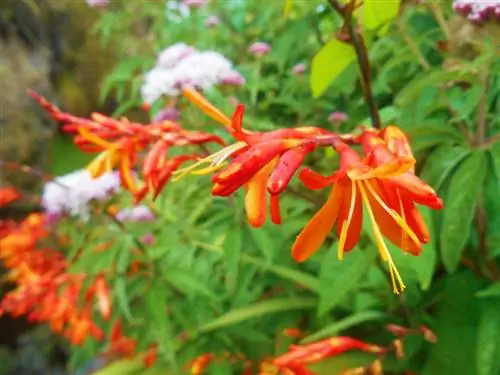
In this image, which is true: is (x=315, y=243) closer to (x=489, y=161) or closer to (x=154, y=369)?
(x=489, y=161)

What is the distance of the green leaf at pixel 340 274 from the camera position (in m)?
0.64

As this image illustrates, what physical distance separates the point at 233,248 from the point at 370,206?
42 centimetres

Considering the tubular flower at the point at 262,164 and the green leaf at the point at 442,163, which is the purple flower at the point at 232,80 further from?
the tubular flower at the point at 262,164

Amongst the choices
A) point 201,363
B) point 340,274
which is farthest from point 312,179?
point 201,363

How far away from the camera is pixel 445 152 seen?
2.18ft

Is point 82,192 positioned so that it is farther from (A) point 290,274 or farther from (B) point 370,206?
(B) point 370,206

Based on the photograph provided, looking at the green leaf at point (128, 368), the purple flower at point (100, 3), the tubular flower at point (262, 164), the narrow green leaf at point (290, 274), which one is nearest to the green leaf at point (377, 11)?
the tubular flower at point (262, 164)

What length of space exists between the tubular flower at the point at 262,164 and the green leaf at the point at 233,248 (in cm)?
34

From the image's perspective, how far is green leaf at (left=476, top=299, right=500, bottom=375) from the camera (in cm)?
63

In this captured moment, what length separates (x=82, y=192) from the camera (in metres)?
0.96

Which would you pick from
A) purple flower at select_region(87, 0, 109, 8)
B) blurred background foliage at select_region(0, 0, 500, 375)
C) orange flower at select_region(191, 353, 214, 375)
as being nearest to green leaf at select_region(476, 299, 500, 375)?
blurred background foliage at select_region(0, 0, 500, 375)

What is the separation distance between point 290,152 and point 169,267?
55 centimetres

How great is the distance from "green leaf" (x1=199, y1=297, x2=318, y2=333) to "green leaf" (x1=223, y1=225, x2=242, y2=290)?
0.07m

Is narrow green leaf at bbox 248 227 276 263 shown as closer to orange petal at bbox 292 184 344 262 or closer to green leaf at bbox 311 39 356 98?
green leaf at bbox 311 39 356 98
